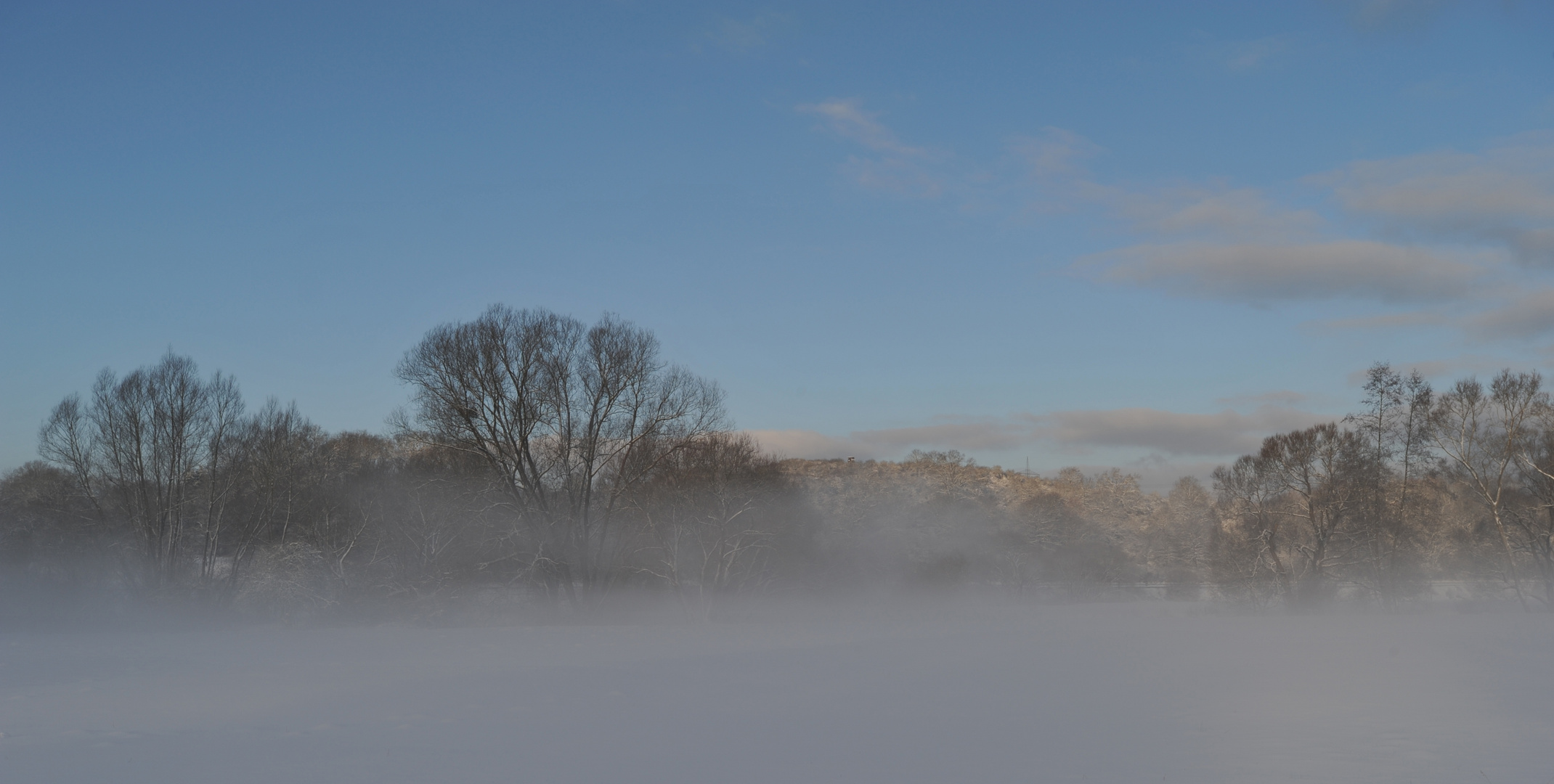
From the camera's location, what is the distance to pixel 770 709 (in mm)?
14883

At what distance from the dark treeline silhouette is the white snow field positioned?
681 centimetres

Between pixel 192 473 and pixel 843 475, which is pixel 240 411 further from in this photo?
pixel 843 475

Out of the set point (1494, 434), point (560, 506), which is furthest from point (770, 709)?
point (1494, 434)

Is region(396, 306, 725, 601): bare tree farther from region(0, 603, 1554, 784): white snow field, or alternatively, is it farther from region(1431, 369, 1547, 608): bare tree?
region(1431, 369, 1547, 608): bare tree

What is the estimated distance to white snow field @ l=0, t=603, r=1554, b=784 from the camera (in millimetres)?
10336

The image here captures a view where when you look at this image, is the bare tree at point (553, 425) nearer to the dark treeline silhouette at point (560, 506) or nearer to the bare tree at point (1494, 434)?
the dark treeline silhouette at point (560, 506)

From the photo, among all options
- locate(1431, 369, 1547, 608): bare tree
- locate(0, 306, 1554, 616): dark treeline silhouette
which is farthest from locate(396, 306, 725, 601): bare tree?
locate(1431, 369, 1547, 608): bare tree

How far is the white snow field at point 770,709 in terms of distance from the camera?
1034 centimetres

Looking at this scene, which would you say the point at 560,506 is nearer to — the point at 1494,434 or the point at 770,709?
the point at 770,709

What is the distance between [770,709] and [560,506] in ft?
73.8

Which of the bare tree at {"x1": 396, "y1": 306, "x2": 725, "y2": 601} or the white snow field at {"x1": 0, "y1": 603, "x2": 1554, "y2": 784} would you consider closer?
the white snow field at {"x1": 0, "y1": 603, "x2": 1554, "y2": 784}

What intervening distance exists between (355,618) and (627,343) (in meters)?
14.1

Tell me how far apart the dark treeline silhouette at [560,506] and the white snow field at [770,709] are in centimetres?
681

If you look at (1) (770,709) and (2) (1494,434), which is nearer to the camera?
(1) (770,709)
